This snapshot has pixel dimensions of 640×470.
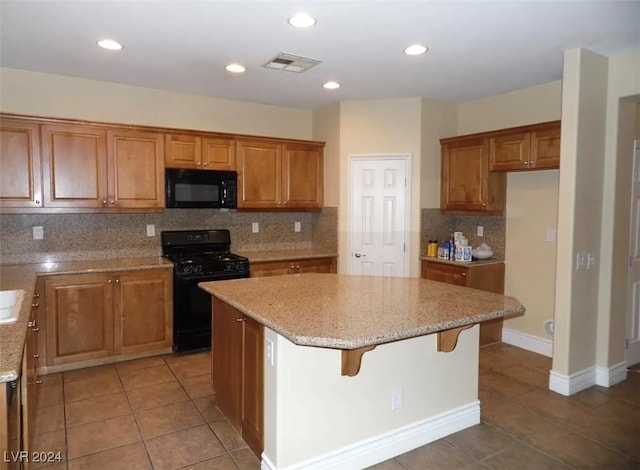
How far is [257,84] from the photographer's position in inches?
165

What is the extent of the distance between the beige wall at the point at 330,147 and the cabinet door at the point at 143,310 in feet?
6.56

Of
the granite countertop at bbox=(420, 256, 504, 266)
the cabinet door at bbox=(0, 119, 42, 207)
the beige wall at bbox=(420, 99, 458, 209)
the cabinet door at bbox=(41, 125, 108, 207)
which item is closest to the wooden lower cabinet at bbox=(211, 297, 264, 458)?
the cabinet door at bbox=(41, 125, 108, 207)

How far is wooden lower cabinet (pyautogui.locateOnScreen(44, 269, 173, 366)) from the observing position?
3.61 metres

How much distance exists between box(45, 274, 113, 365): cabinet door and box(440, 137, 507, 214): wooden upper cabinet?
3.54 metres

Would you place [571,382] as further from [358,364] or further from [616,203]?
[358,364]

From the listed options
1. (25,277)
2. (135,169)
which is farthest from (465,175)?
(25,277)

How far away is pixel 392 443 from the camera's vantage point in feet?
8.13

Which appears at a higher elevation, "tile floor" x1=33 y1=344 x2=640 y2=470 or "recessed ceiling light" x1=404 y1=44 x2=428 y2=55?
"recessed ceiling light" x1=404 y1=44 x2=428 y2=55

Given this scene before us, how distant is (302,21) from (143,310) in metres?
2.82

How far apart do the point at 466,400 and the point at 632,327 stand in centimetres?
215

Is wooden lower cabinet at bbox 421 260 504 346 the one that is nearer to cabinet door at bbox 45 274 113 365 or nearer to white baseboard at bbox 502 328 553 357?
white baseboard at bbox 502 328 553 357

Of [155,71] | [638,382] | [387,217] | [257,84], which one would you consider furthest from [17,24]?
[638,382]

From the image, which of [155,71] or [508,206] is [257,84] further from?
[508,206]

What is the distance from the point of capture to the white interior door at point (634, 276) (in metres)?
3.73
